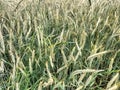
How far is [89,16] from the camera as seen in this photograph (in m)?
2.02

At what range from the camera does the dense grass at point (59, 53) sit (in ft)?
4.30

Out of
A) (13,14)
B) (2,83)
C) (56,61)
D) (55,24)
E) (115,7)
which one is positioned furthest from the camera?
(115,7)

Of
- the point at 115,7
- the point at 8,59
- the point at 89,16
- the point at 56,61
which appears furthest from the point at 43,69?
the point at 115,7

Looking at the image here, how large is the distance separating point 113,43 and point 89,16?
1.09ft

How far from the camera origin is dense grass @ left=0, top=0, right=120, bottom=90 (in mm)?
1312

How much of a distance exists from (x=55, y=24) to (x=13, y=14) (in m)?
0.41

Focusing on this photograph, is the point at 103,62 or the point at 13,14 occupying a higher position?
the point at 13,14

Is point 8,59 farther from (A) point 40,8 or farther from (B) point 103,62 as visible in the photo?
(A) point 40,8

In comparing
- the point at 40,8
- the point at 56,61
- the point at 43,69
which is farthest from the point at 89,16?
the point at 43,69

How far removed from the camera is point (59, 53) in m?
1.64

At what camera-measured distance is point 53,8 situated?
2.34m

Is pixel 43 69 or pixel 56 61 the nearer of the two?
pixel 43 69

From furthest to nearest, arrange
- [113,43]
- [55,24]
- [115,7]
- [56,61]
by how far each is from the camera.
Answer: [115,7] → [55,24] → [113,43] → [56,61]

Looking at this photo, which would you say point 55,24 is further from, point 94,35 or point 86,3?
point 86,3
